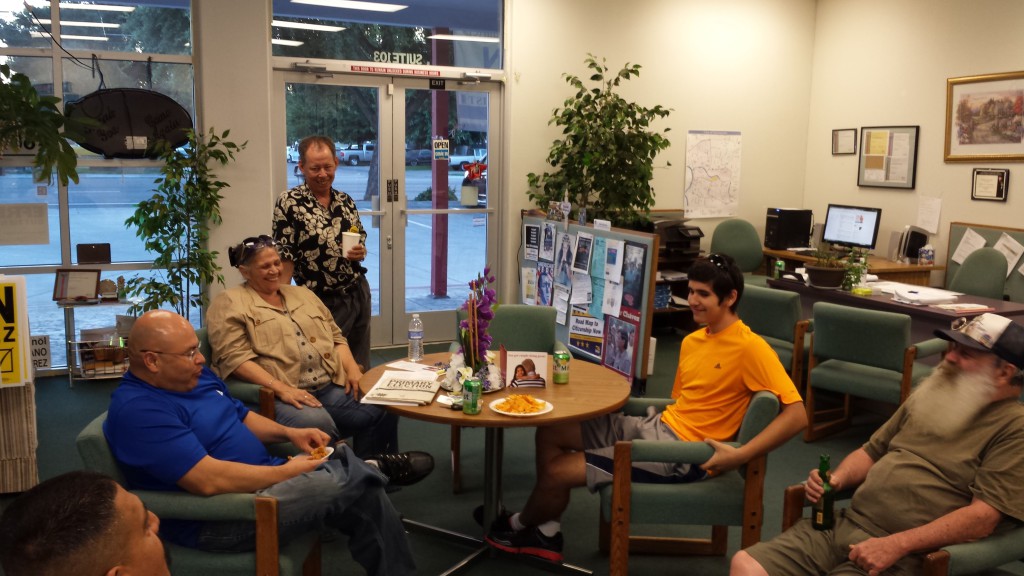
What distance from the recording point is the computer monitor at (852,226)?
704cm

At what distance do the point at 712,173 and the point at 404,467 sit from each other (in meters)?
5.28

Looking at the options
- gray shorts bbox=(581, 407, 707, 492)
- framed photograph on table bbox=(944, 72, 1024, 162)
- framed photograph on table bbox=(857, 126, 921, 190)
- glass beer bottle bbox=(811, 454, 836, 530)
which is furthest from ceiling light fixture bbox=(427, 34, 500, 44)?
glass beer bottle bbox=(811, 454, 836, 530)

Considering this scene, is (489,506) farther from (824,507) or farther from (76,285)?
(76,285)

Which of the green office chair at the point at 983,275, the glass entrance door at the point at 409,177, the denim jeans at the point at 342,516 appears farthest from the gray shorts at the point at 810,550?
the glass entrance door at the point at 409,177

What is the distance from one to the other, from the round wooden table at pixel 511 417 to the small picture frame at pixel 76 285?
3213mm

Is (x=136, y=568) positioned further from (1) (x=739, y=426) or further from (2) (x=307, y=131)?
(2) (x=307, y=131)

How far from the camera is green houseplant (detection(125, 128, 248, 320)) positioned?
570 centimetres

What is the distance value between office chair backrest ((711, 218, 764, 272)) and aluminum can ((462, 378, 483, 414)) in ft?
16.2

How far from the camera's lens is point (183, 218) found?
580cm

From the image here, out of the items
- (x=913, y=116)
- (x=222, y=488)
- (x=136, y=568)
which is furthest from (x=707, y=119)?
(x=136, y=568)

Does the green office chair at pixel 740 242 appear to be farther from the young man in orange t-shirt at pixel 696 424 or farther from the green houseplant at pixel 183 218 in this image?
the young man in orange t-shirt at pixel 696 424

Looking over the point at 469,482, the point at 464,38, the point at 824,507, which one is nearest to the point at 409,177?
the point at 464,38

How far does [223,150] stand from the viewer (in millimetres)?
5938

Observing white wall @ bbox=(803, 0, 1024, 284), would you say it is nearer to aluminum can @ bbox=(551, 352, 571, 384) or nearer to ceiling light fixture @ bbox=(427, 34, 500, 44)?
ceiling light fixture @ bbox=(427, 34, 500, 44)
